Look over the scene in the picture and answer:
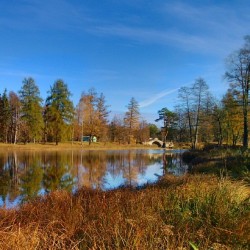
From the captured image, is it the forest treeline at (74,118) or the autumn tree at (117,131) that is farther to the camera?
the autumn tree at (117,131)

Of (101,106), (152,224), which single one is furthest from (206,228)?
(101,106)

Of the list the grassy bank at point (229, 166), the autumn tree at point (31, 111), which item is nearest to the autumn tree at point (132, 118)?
the autumn tree at point (31, 111)

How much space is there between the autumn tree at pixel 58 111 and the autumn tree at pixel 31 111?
271cm

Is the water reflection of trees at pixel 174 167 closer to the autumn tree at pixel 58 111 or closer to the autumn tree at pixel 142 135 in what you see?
the autumn tree at pixel 58 111

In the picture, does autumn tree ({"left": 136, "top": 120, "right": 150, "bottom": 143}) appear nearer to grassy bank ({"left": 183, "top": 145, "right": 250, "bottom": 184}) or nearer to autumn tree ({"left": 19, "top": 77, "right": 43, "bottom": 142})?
autumn tree ({"left": 19, "top": 77, "right": 43, "bottom": 142})

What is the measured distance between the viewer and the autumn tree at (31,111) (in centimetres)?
6244

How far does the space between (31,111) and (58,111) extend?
19.9ft

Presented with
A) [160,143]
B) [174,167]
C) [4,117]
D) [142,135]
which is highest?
[4,117]

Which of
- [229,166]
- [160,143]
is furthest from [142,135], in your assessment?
[229,166]

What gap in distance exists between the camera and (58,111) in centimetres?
6750

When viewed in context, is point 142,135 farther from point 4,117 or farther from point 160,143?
point 4,117

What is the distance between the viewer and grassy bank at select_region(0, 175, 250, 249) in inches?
183

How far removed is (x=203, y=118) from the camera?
170 ft

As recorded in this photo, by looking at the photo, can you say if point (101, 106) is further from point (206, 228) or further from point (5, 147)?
point (206, 228)
